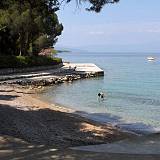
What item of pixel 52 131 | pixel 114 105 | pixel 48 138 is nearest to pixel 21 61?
pixel 114 105

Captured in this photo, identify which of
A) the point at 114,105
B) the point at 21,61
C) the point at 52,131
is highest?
the point at 21,61

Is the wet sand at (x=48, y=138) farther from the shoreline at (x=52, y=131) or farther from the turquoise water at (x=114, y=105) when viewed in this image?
the turquoise water at (x=114, y=105)

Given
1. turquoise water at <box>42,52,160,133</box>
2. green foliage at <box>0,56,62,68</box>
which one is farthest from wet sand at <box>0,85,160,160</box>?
green foliage at <box>0,56,62,68</box>

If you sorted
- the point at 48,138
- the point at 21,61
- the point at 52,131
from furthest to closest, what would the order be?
the point at 21,61
the point at 52,131
the point at 48,138

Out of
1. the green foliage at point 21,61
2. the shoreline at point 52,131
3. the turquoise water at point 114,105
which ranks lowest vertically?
the turquoise water at point 114,105

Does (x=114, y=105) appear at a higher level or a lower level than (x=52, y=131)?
lower

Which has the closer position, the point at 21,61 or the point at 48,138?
the point at 48,138

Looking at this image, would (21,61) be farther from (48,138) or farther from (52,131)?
(48,138)

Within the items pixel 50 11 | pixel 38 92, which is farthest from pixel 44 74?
pixel 50 11

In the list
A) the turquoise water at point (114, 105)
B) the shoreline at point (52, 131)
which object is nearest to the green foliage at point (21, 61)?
the turquoise water at point (114, 105)

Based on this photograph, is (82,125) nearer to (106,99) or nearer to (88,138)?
(88,138)

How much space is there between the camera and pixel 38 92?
41.8 metres

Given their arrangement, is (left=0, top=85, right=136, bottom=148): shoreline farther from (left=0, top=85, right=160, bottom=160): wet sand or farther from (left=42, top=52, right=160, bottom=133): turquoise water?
(left=42, top=52, right=160, bottom=133): turquoise water

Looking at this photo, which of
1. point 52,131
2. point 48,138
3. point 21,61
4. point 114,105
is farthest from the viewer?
point 21,61
